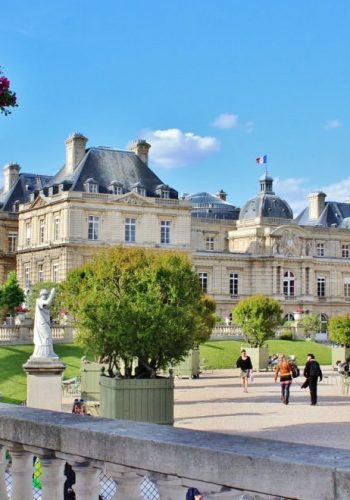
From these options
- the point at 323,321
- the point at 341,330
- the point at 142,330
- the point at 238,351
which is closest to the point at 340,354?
the point at 341,330

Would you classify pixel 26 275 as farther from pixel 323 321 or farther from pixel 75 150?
pixel 323 321

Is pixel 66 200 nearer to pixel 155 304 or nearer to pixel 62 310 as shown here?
pixel 62 310

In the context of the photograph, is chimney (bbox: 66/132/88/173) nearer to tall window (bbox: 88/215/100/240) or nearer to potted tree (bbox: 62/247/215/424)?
tall window (bbox: 88/215/100/240)

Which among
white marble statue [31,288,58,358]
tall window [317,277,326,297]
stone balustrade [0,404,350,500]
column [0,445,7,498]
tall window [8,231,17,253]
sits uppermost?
tall window [8,231,17,253]

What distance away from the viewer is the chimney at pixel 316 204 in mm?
83188

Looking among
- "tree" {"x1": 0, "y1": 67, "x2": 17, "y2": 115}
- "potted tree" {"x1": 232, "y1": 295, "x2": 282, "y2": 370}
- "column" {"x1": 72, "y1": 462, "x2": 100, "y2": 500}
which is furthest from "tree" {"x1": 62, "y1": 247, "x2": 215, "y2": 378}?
"potted tree" {"x1": 232, "y1": 295, "x2": 282, "y2": 370}

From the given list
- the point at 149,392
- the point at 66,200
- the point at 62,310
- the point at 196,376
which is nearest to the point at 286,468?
the point at 149,392

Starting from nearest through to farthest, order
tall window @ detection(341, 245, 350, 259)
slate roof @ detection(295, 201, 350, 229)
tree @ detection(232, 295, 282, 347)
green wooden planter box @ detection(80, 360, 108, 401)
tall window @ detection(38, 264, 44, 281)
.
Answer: green wooden planter box @ detection(80, 360, 108, 401) < tree @ detection(232, 295, 282, 347) < tall window @ detection(38, 264, 44, 281) < tall window @ detection(341, 245, 350, 259) < slate roof @ detection(295, 201, 350, 229)

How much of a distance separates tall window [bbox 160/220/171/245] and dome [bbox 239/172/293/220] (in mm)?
14393

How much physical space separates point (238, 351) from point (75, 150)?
2241cm

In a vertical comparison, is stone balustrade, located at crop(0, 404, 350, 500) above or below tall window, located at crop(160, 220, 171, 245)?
below

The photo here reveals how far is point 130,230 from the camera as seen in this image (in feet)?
208

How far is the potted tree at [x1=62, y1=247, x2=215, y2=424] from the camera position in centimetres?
1898

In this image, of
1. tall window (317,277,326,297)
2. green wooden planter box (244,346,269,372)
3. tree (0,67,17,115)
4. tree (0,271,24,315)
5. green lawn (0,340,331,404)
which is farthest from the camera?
tall window (317,277,326,297)
